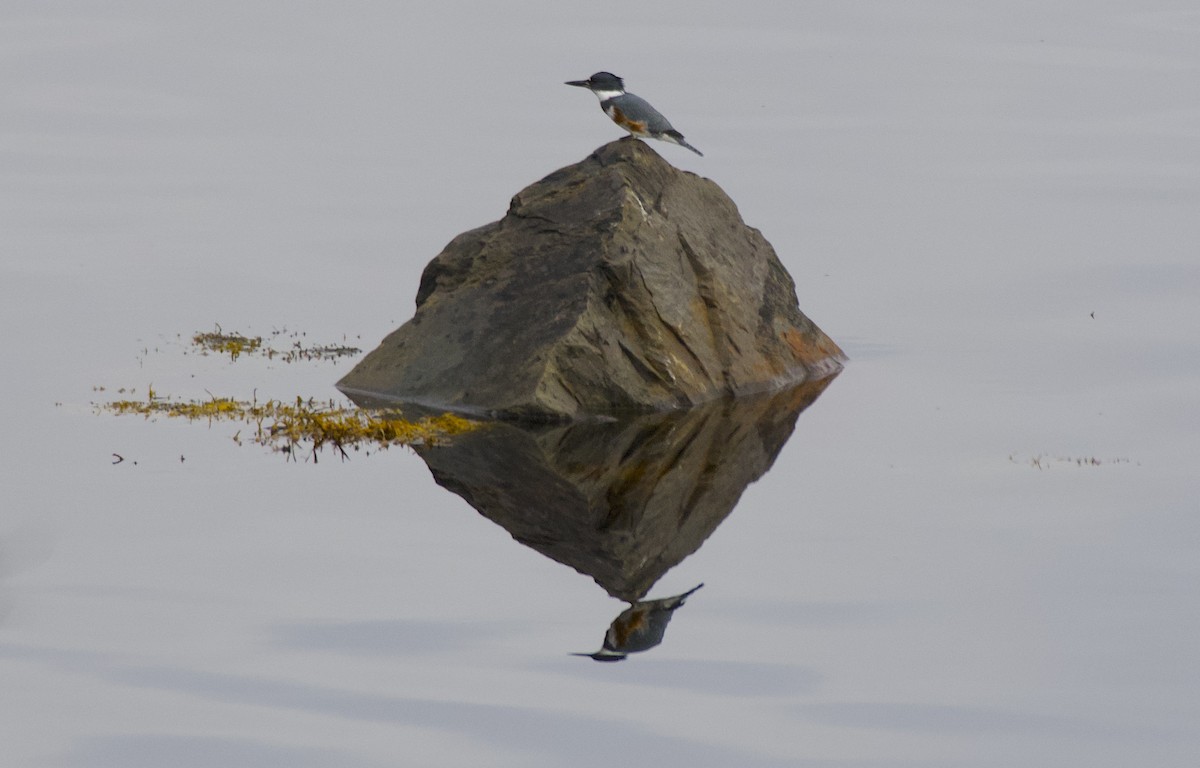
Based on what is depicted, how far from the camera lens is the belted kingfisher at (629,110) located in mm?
15844

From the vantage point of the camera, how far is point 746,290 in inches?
653

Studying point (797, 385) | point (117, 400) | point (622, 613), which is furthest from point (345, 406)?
point (622, 613)

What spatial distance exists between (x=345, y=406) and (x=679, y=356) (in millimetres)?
2761

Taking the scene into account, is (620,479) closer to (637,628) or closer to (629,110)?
(637,628)

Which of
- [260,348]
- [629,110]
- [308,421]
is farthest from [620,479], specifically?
[260,348]

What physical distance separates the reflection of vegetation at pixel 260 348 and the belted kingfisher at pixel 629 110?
12.4 ft

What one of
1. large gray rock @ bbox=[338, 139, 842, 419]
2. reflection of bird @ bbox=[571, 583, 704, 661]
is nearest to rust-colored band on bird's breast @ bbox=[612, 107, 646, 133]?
large gray rock @ bbox=[338, 139, 842, 419]

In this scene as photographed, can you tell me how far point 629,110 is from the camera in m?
15.8

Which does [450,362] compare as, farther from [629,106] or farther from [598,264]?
[629,106]

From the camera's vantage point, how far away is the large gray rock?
15.0 metres

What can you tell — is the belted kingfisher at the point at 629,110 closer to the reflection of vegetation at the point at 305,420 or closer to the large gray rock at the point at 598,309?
the large gray rock at the point at 598,309

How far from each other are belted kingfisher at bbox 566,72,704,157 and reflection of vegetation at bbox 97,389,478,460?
319 cm

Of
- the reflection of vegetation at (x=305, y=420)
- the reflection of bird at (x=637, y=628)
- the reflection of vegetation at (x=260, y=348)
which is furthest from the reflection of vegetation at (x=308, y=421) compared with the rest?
the reflection of bird at (x=637, y=628)

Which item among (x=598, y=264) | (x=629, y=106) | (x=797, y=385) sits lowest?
(x=797, y=385)
